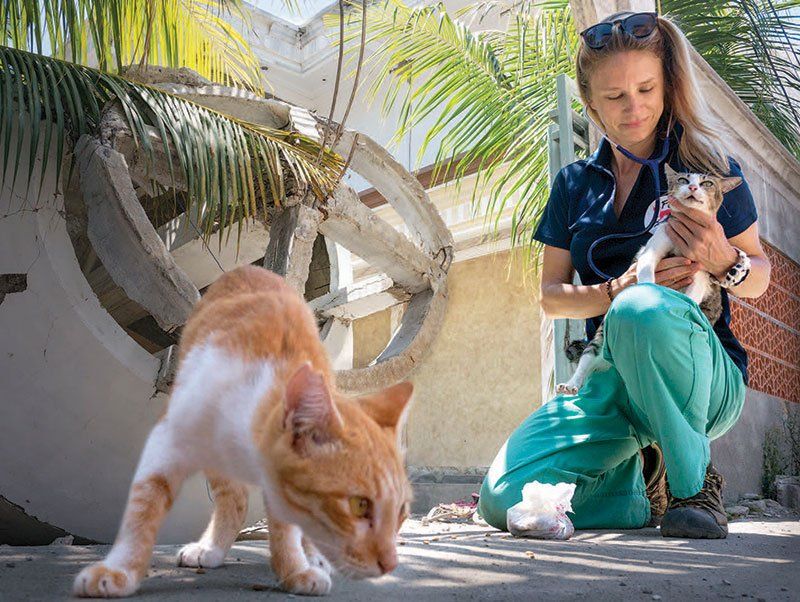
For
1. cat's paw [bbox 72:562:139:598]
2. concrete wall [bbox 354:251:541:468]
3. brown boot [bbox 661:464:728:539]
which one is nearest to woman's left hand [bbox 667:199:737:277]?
brown boot [bbox 661:464:728:539]

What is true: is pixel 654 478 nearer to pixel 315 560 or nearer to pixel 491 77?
pixel 315 560

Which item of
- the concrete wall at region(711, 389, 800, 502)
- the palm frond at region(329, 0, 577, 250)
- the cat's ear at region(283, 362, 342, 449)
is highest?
the palm frond at region(329, 0, 577, 250)

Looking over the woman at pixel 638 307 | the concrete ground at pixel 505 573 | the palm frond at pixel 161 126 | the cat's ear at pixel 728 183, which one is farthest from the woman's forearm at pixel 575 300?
the palm frond at pixel 161 126

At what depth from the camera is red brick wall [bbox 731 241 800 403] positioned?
461cm

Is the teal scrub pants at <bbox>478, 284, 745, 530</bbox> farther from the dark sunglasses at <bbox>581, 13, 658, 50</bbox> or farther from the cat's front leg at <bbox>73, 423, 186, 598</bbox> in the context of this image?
the cat's front leg at <bbox>73, 423, 186, 598</bbox>

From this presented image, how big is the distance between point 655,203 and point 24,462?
2.55 metres

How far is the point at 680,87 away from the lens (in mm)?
2639

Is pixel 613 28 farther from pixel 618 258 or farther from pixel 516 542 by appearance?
pixel 516 542

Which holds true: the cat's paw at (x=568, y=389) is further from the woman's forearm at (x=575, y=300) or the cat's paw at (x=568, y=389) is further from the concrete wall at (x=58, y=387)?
the concrete wall at (x=58, y=387)

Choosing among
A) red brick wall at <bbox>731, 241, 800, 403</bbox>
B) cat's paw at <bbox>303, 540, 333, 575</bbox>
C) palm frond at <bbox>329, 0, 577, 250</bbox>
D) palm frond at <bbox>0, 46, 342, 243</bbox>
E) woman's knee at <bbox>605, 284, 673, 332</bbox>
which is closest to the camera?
cat's paw at <bbox>303, 540, 333, 575</bbox>

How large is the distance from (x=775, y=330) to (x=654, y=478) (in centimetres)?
279

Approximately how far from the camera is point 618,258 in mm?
2836

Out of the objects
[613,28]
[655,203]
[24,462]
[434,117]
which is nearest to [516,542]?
[655,203]

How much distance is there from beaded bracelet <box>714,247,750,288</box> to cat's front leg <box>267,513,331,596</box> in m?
1.69
